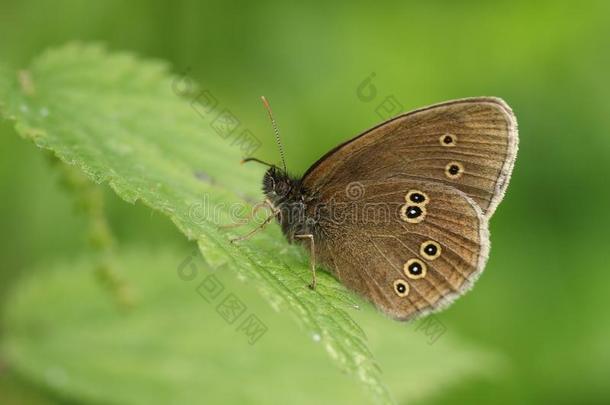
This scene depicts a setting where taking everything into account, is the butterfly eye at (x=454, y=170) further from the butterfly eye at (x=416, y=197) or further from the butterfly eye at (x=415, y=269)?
the butterfly eye at (x=415, y=269)

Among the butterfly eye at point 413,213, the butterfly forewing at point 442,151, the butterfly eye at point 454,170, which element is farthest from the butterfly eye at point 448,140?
the butterfly eye at point 413,213

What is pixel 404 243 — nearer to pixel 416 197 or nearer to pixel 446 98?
pixel 416 197

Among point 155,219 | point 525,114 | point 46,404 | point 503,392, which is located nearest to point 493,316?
point 503,392

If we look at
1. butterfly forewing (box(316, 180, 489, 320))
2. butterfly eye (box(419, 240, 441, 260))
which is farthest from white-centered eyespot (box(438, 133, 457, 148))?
butterfly eye (box(419, 240, 441, 260))

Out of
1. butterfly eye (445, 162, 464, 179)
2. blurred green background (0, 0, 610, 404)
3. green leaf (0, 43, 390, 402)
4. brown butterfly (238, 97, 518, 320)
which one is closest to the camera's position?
green leaf (0, 43, 390, 402)

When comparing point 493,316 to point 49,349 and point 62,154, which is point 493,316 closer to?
point 49,349

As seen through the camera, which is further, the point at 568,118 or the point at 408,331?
the point at 568,118

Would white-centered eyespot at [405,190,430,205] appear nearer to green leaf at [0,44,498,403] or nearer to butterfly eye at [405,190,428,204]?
butterfly eye at [405,190,428,204]
